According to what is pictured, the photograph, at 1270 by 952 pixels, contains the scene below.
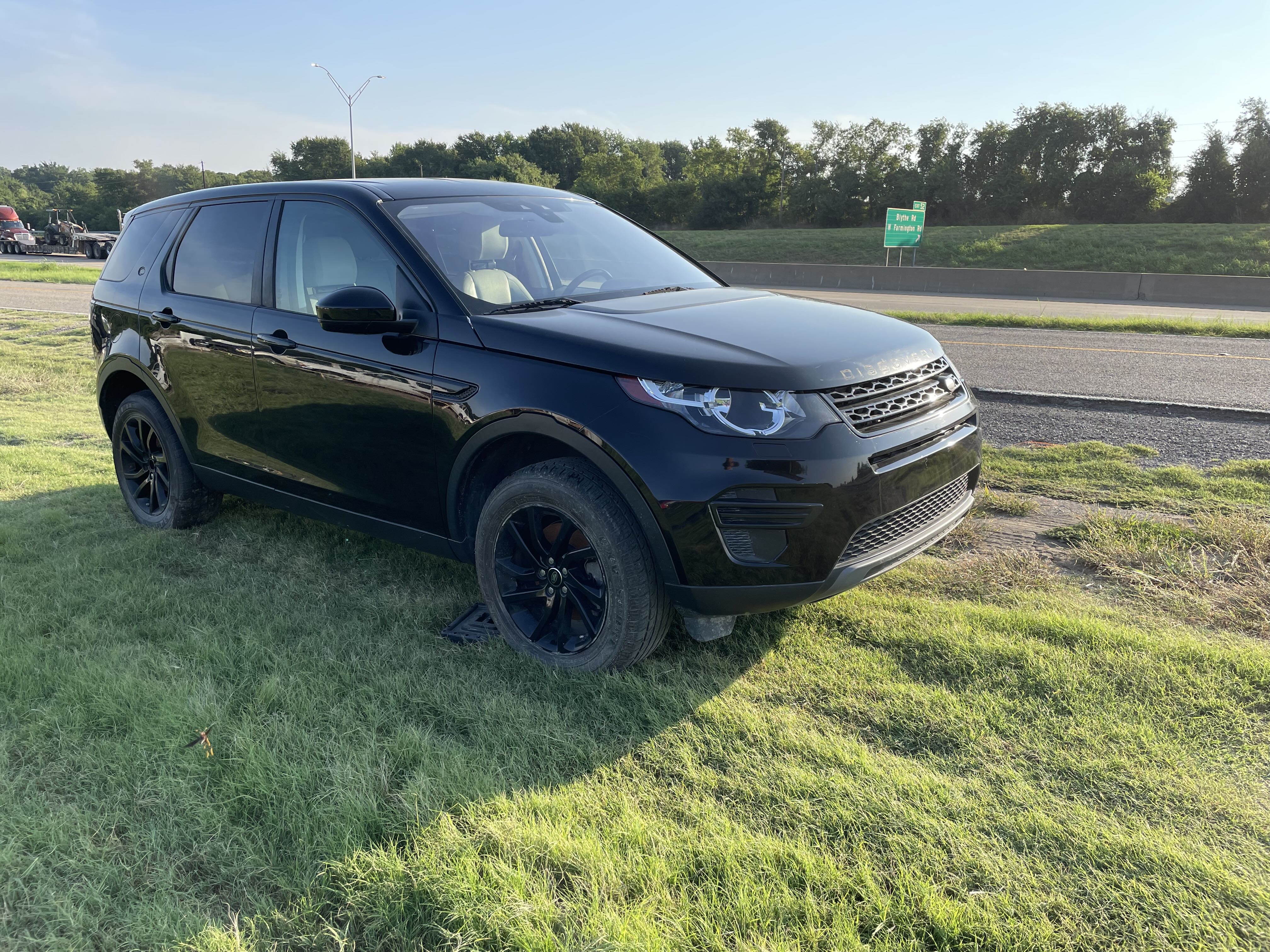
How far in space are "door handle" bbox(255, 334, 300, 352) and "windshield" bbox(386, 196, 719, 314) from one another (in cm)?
76

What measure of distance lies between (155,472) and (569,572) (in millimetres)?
3096

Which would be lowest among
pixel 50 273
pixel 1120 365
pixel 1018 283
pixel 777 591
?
pixel 777 591

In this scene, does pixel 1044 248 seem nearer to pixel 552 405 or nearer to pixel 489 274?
pixel 489 274

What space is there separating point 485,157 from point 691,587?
10201 cm

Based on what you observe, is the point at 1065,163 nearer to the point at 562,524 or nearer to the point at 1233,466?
the point at 1233,466

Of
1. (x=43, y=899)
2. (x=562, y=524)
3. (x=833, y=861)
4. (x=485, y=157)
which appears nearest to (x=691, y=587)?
(x=562, y=524)

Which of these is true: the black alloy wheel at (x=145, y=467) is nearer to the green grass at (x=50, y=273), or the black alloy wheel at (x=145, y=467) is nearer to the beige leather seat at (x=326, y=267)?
the beige leather seat at (x=326, y=267)

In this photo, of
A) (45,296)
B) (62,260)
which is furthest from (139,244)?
(62,260)

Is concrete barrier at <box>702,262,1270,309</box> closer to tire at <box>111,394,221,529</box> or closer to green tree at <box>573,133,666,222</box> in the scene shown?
tire at <box>111,394,221,529</box>

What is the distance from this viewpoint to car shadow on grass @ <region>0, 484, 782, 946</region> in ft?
7.34

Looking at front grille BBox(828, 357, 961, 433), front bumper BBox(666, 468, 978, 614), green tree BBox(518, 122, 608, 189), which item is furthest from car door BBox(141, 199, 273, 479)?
green tree BBox(518, 122, 608, 189)

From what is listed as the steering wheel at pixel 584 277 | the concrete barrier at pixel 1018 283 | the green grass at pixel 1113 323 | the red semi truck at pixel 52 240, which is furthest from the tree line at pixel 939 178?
the steering wheel at pixel 584 277

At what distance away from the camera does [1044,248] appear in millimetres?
31125

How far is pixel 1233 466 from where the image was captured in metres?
5.58
